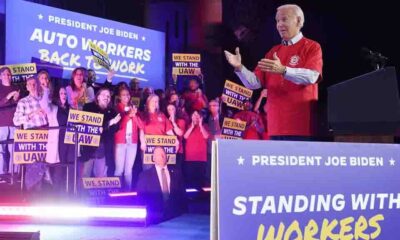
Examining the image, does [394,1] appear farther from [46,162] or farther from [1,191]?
[1,191]

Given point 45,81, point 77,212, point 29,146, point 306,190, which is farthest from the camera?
point 45,81

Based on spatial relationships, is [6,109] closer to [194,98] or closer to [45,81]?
[45,81]

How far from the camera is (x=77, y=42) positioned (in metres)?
4.84

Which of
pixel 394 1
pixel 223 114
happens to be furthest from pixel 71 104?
pixel 394 1

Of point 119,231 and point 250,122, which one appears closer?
point 119,231

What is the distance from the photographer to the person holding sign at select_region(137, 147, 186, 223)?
3927 mm

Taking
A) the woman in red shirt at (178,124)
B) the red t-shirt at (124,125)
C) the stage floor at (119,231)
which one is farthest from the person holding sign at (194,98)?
the stage floor at (119,231)

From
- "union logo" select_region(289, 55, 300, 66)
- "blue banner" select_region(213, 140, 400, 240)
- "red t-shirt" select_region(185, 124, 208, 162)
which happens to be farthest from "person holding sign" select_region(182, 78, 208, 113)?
"blue banner" select_region(213, 140, 400, 240)

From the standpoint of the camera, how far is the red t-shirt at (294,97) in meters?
2.81

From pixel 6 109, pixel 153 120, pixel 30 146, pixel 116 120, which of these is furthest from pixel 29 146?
pixel 153 120

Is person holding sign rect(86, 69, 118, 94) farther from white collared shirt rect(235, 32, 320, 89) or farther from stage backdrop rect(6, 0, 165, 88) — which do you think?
white collared shirt rect(235, 32, 320, 89)

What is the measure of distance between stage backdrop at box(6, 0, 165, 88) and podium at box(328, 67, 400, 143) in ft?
10.8

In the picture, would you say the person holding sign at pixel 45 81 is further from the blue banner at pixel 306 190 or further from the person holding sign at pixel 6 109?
the blue banner at pixel 306 190

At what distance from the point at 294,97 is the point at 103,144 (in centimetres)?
269
